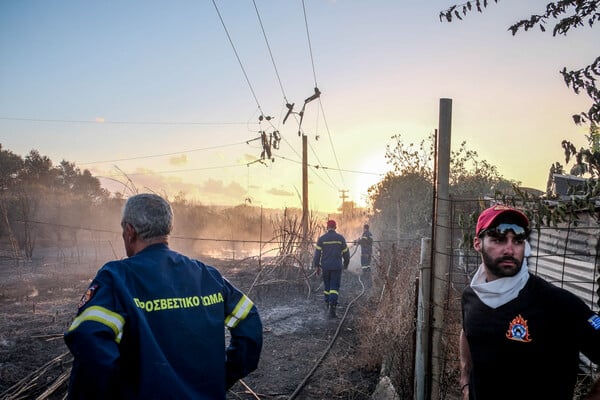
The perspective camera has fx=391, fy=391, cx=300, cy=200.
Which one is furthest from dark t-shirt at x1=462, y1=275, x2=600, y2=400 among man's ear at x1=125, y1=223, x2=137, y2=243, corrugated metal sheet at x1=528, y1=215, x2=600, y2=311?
corrugated metal sheet at x1=528, y1=215, x2=600, y2=311

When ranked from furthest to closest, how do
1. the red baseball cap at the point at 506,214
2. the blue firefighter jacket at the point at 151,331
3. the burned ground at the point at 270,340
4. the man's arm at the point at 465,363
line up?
the burned ground at the point at 270,340 < the man's arm at the point at 465,363 < the red baseball cap at the point at 506,214 < the blue firefighter jacket at the point at 151,331

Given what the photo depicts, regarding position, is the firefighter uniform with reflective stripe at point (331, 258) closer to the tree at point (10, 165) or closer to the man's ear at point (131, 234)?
the man's ear at point (131, 234)

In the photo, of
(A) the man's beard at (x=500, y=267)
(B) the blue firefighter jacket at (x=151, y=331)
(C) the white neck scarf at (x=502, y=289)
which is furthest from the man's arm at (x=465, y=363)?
(B) the blue firefighter jacket at (x=151, y=331)

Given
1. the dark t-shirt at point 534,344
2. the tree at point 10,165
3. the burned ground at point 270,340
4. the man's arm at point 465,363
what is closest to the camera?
the dark t-shirt at point 534,344

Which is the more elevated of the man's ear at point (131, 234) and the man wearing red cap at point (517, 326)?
the man's ear at point (131, 234)

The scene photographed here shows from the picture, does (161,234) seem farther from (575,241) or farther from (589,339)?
(575,241)

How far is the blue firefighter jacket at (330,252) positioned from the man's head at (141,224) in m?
8.22

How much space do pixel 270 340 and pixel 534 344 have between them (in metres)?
6.83

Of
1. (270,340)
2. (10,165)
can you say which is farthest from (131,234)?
(10,165)

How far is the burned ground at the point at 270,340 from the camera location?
5762mm

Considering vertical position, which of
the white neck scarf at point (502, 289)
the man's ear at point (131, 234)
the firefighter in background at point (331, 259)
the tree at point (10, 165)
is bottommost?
the firefighter in background at point (331, 259)

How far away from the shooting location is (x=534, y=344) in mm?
1915

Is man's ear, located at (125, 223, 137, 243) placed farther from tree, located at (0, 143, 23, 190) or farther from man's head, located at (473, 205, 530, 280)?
tree, located at (0, 143, 23, 190)

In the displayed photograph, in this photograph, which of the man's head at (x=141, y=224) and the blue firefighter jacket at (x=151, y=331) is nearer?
the blue firefighter jacket at (x=151, y=331)
